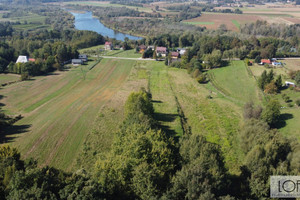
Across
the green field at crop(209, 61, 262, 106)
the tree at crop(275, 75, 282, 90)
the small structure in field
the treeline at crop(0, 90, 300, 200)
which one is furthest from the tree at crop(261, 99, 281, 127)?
the small structure in field

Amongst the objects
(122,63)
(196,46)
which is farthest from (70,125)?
(196,46)

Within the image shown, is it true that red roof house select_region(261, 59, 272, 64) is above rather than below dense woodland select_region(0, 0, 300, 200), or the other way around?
above

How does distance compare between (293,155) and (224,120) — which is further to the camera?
(224,120)

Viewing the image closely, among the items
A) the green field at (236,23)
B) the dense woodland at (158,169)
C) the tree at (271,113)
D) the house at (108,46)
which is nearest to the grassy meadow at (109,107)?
the tree at (271,113)

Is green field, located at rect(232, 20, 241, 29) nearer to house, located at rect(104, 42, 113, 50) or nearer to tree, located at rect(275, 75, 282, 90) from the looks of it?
house, located at rect(104, 42, 113, 50)

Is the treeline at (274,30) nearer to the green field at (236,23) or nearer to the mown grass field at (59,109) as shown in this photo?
the green field at (236,23)

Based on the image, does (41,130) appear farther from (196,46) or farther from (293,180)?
(196,46)

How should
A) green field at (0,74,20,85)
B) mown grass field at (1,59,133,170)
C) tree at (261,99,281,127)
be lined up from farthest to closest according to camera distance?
green field at (0,74,20,85) < tree at (261,99,281,127) < mown grass field at (1,59,133,170)
